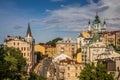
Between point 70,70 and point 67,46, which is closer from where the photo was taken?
point 70,70

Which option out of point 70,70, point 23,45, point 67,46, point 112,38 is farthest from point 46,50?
point 70,70

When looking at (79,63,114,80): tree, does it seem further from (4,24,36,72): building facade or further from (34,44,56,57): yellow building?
(34,44,56,57): yellow building

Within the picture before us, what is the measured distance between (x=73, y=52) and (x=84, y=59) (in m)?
29.1

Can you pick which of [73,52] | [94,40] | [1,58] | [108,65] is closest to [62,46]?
[73,52]

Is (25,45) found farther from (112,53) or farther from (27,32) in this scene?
(112,53)

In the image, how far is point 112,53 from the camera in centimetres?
8712

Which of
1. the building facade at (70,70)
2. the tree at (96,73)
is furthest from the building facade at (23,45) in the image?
the tree at (96,73)

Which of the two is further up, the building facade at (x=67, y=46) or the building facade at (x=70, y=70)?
the building facade at (x=67, y=46)

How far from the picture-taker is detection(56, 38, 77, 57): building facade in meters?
128

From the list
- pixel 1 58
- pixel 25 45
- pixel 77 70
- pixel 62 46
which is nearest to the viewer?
pixel 1 58

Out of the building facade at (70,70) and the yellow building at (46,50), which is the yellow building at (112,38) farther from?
the building facade at (70,70)

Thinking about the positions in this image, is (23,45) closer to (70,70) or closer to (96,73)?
(70,70)

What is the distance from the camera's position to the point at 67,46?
423 ft

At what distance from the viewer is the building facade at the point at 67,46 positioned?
422ft
